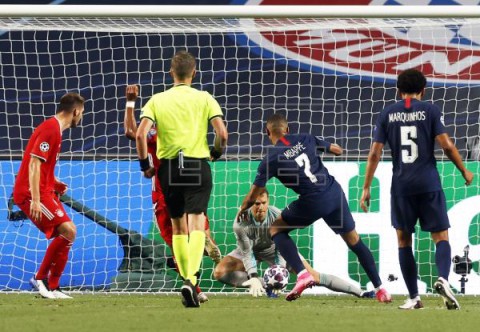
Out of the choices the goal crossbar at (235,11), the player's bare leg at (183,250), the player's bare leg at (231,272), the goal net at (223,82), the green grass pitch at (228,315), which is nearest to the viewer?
the green grass pitch at (228,315)

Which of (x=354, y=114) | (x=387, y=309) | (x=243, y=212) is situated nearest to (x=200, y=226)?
(x=387, y=309)

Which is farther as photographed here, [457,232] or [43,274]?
[457,232]

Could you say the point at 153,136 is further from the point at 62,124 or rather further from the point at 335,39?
the point at 335,39

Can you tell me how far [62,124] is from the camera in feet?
32.8

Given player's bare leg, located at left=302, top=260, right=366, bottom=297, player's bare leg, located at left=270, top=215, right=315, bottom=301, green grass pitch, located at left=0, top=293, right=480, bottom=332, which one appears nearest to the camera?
green grass pitch, located at left=0, top=293, right=480, bottom=332

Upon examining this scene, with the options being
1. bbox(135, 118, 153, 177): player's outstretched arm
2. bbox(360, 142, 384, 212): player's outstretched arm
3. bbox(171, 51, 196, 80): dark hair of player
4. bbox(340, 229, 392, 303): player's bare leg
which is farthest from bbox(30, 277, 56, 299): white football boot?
bbox(360, 142, 384, 212): player's outstretched arm

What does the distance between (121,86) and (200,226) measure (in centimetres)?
554

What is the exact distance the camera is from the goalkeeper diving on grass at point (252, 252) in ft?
36.2

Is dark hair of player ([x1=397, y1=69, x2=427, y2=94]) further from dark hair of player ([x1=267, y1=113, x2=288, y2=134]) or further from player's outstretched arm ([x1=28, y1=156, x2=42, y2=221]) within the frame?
player's outstretched arm ([x1=28, y1=156, x2=42, y2=221])

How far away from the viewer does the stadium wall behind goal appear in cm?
1143

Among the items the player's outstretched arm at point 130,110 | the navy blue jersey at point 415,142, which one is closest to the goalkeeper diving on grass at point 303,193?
the player's outstretched arm at point 130,110

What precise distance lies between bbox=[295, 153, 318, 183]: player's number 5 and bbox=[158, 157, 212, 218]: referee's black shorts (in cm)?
163

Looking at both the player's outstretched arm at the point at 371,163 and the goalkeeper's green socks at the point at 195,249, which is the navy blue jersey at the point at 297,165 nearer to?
the player's outstretched arm at the point at 371,163

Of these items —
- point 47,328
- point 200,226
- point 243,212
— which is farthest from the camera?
point 243,212
